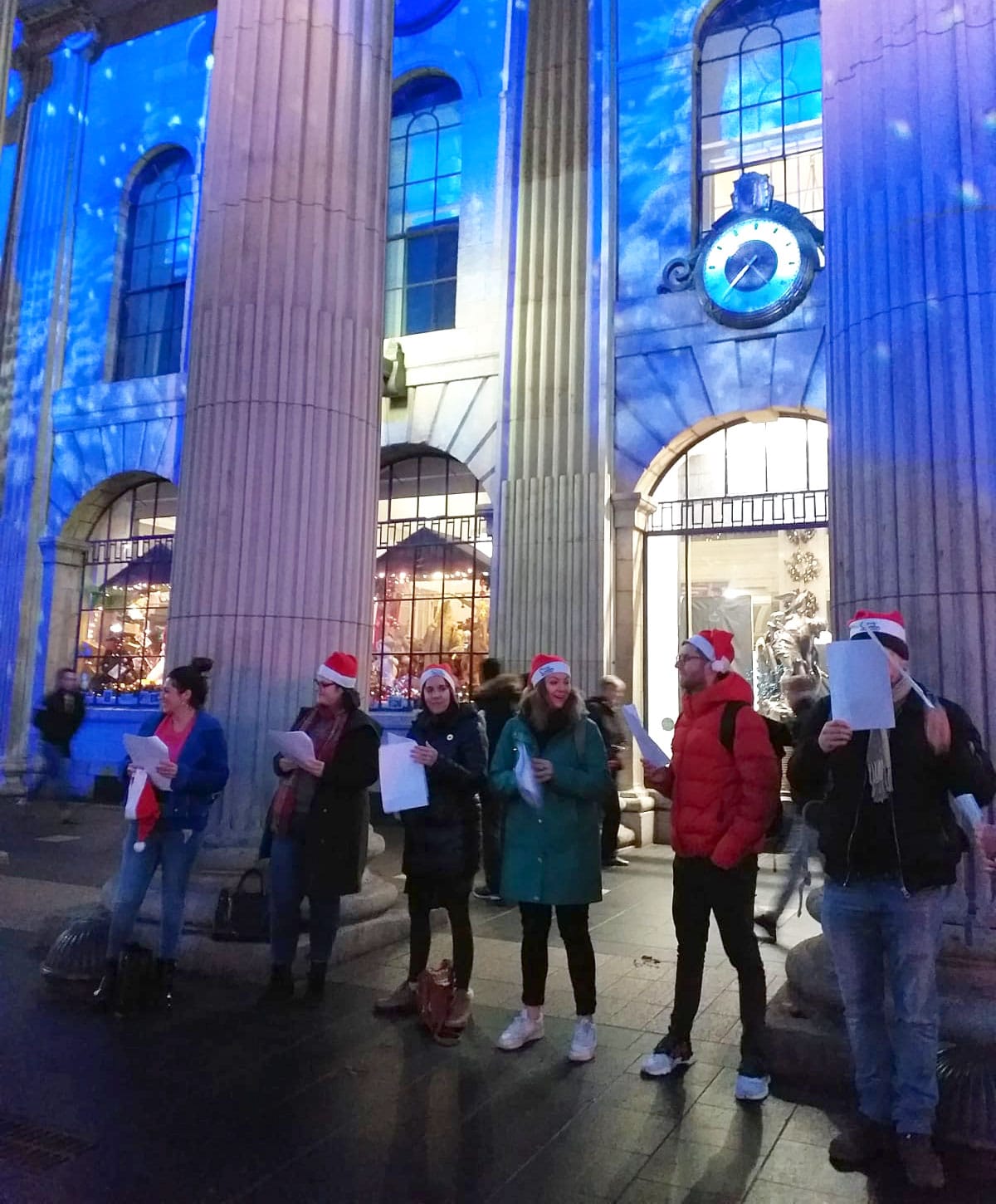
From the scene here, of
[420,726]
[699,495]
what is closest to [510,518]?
[699,495]

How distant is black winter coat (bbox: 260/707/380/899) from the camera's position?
502 cm

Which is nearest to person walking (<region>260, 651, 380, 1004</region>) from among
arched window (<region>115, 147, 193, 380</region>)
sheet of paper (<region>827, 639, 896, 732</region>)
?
sheet of paper (<region>827, 639, 896, 732</region>)

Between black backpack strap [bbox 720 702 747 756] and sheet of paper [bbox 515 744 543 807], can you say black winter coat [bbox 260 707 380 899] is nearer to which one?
sheet of paper [bbox 515 744 543 807]

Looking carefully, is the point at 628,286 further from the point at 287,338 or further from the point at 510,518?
the point at 287,338

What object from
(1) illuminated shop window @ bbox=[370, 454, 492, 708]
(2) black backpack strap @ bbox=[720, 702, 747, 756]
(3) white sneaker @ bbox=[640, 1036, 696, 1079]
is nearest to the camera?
(2) black backpack strap @ bbox=[720, 702, 747, 756]

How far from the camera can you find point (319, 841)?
503 centimetres

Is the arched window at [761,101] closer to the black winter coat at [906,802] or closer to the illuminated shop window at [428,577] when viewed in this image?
the illuminated shop window at [428,577]

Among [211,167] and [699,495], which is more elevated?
[211,167]

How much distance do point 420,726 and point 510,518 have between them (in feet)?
24.2

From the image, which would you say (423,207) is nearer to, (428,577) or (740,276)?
(740,276)

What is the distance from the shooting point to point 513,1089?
3934 mm

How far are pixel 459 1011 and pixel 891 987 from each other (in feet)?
6.90

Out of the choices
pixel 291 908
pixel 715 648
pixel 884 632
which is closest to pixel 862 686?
pixel 884 632

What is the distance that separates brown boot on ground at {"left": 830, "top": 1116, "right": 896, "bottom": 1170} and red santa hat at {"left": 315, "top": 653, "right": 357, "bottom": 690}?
10.1 ft
